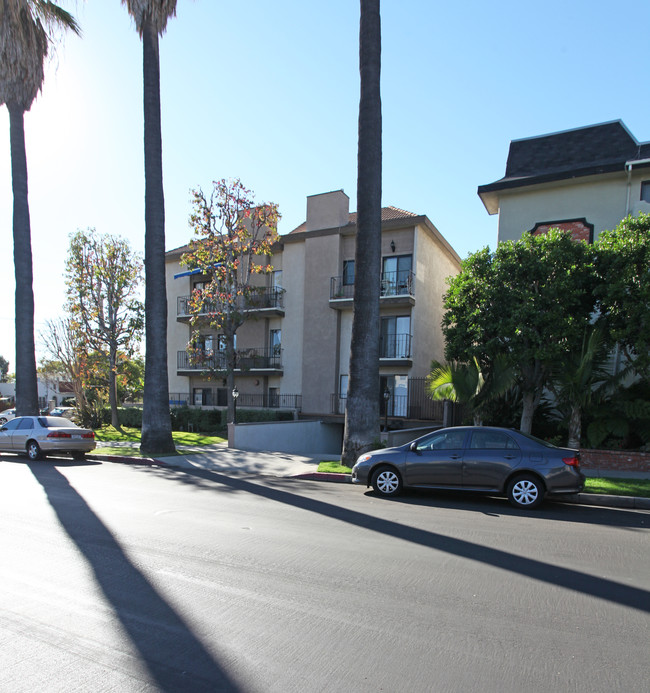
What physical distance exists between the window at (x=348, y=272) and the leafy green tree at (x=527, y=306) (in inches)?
410

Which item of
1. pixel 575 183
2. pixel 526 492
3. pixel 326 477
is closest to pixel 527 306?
pixel 526 492

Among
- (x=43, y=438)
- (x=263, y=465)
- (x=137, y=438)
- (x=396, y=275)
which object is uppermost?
(x=396, y=275)

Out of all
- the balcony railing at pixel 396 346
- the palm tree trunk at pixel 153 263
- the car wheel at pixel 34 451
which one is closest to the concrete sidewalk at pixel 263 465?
the palm tree trunk at pixel 153 263

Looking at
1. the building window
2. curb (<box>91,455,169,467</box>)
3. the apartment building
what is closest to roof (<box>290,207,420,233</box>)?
the apartment building

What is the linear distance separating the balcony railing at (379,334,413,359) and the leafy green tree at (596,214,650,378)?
34.3ft

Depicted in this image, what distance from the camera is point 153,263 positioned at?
58.1 ft

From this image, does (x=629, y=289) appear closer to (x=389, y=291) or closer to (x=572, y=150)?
(x=572, y=150)

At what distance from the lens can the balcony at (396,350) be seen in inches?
912

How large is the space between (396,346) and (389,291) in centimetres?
248

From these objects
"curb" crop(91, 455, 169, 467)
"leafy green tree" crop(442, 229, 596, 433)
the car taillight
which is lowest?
"curb" crop(91, 455, 169, 467)

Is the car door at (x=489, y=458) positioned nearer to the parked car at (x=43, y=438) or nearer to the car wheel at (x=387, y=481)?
the car wheel at (x=387, y=481)

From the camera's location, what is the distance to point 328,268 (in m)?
25.7

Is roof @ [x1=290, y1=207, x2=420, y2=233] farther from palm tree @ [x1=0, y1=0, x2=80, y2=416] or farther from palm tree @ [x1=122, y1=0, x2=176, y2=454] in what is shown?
palm tree @ [x1=0, y1=0, x2=80, y2=416]

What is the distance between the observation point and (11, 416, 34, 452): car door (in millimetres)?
16359
